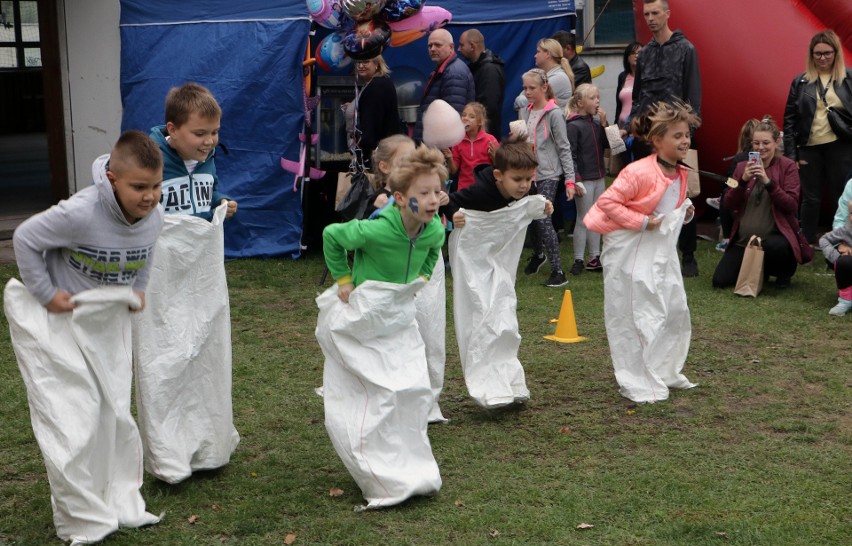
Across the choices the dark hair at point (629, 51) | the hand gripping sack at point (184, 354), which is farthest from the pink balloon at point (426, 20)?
the hand gripping sack at point (184, 354)

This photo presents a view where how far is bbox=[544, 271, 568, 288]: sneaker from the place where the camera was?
910 cm

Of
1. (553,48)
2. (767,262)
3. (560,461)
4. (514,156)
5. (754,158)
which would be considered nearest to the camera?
(560,461)

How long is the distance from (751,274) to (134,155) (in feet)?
19.6

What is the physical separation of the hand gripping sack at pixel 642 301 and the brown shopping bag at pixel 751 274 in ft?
9.41

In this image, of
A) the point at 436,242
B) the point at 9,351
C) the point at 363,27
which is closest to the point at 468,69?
the point at 363,27

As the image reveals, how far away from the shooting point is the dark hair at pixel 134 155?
395cm

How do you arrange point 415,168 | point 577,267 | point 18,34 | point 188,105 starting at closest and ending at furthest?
1. point 415,168
2. point 188,105
3. point 577,267
4. point 18,34

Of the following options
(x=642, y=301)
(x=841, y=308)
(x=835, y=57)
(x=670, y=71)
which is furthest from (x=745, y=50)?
(x=642, y=301)

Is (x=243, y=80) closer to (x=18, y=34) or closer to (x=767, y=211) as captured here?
(x=767, y=211)

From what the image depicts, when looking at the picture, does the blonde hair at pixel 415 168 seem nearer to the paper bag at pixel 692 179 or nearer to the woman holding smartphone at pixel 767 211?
the woman holding smartphone at pixel 767 211

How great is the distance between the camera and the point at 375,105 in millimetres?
9125

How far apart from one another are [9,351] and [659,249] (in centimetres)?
415

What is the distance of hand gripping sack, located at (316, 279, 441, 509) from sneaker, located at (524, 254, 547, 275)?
5.24 meters

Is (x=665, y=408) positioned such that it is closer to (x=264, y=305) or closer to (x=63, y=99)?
(x=264, y=305)
